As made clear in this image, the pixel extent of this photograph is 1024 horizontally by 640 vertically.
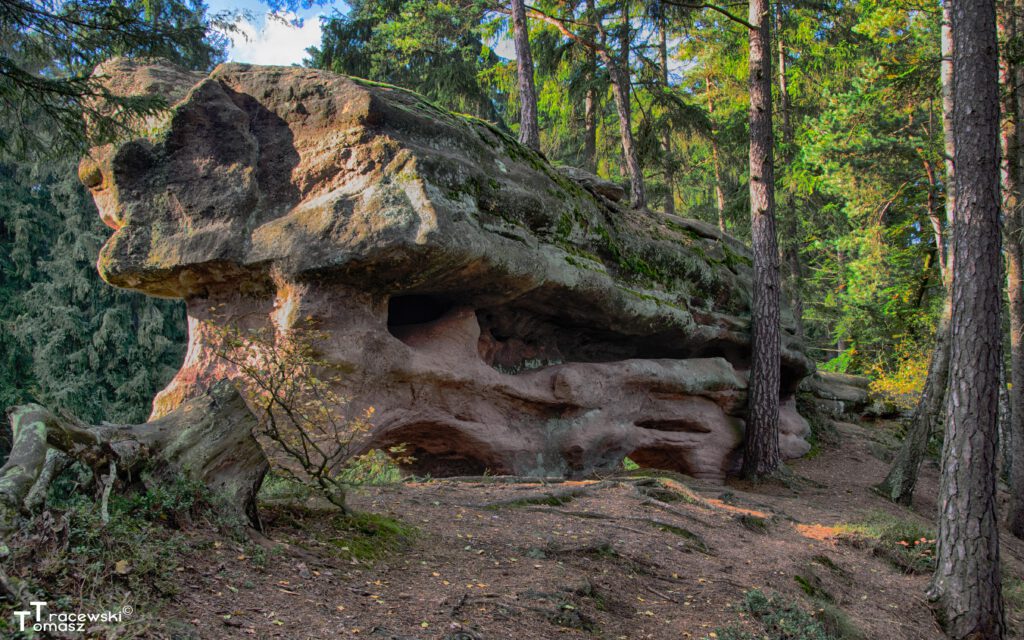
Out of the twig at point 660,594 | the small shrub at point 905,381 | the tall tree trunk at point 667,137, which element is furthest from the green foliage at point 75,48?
the small shrub at point 905,381

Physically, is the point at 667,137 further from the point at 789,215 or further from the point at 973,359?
the point at 973,359

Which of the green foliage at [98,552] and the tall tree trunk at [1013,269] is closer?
the green foliage at [98,552]

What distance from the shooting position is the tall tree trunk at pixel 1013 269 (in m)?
11.4

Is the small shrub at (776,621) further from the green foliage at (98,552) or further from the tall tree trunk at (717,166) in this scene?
the tall tree trunk at (717,166)

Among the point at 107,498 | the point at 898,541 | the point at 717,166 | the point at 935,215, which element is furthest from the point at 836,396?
the point at 107,498

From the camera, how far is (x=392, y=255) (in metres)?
8.41

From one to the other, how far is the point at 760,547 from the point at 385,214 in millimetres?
5708

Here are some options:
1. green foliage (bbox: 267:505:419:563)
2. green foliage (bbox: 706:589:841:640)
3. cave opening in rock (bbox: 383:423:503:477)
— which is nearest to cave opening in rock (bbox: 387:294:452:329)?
cave opening in rock (bbox: 383:423:503:477)

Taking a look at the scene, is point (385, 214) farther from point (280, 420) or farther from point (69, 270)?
point (69, 270)

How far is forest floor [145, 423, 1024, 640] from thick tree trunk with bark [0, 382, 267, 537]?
48cm

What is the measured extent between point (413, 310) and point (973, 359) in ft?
23.9

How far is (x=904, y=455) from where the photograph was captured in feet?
38.9

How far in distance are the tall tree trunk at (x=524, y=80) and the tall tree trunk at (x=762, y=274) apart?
4100mm

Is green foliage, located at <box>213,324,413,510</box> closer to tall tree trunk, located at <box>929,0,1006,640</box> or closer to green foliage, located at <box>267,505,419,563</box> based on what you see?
green foliage, located at <box>267,505,419,563</box>
